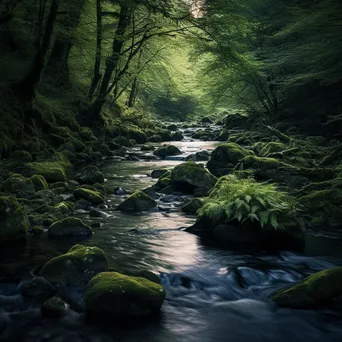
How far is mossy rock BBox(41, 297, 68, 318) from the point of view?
420 centimetres

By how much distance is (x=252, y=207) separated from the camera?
256 inches

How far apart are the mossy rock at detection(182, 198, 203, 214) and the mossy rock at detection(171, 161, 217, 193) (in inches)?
59.7

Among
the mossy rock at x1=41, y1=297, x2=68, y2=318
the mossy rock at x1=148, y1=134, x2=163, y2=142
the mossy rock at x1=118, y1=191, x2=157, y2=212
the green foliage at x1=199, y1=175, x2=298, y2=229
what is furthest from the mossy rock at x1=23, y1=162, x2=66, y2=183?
the mossy rock at x1=148, y1=134, x2=163, y2=142

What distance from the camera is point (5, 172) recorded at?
968 cm

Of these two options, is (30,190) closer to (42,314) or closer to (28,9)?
(42,314)

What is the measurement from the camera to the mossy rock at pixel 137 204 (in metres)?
8.55

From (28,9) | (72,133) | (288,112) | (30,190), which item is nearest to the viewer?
(30,190)

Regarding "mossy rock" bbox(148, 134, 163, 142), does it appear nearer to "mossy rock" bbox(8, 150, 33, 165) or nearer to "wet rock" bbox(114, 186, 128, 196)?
"mossy rock" bbox(8, 150, 33, 165)

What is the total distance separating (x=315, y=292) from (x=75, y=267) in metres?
2.84

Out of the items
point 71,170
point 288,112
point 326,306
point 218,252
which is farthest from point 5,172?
point 288,112

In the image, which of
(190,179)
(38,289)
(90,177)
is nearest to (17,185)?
(90,177)

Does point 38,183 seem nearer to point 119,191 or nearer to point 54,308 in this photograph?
point 119,191

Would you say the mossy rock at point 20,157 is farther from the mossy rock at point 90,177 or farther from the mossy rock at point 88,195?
the mossy rock at point 88,195

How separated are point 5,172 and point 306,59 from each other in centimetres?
951
